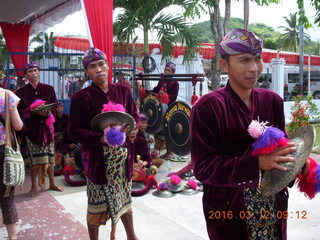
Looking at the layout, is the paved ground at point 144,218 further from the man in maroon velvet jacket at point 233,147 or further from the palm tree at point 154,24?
the palm tree at point 154,24

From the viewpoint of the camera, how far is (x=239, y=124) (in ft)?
5.61

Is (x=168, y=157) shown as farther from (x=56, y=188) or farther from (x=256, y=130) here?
(x=256, y=130)

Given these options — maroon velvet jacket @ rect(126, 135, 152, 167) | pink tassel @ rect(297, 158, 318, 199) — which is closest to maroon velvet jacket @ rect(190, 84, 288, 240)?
pink tassel @ rect(297, 158, 318, 199)

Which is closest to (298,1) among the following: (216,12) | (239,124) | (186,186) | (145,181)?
(239,124)

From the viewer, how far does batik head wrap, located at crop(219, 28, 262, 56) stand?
171cm

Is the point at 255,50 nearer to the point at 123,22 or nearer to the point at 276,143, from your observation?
the point at 276,143

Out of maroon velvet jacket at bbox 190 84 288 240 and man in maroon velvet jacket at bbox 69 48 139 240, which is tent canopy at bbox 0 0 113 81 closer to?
man in maroon velvet jacket at bbox 69 48 139 240

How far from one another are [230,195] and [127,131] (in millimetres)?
1359

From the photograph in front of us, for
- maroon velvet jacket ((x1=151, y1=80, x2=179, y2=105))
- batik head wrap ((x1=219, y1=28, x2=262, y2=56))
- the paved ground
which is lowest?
the paved ground

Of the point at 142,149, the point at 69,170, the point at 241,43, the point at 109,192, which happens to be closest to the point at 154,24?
the point at 69,170

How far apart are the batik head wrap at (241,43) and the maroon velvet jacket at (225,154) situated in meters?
0.20

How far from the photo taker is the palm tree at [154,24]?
31.4 feet

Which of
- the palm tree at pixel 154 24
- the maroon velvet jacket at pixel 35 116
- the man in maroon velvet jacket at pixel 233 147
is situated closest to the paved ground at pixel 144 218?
the maroon velvet jacket at pixel 35 116

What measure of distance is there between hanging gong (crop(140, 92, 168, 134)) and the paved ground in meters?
1.91
